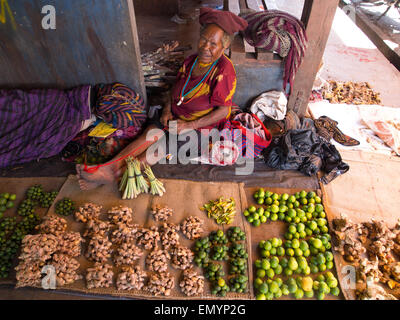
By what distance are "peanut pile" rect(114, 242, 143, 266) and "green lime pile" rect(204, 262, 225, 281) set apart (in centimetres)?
65

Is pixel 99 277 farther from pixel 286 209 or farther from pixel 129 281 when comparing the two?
pixel 286 209

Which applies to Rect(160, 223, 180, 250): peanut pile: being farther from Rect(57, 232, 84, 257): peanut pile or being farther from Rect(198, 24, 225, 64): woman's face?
Rect(198, 24, 225, 64): woman's face

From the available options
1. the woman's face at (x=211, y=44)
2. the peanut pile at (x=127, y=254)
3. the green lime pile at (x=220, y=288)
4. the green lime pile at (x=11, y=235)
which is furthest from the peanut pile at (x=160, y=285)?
the woman's face at (x=211, y=44)

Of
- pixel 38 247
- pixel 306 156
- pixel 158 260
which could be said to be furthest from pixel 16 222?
pixel 306 156

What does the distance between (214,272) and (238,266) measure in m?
0.23

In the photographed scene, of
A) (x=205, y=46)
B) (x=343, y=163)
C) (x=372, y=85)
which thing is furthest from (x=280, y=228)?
(x=372, y=85)

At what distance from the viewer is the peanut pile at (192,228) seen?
2883 millimetres

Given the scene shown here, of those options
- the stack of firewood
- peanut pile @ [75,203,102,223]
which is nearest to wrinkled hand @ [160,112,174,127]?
the stack of firewood

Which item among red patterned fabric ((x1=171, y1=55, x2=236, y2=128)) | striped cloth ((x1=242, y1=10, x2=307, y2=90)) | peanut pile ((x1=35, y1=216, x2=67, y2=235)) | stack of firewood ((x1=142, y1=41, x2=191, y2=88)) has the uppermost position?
striped cloth ((x1=242, y1=10, x2=307, y2=90))

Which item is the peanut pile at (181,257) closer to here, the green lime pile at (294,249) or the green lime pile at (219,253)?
the green lime pile at (219,253)

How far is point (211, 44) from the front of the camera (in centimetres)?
304

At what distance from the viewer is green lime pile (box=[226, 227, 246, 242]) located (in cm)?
287
